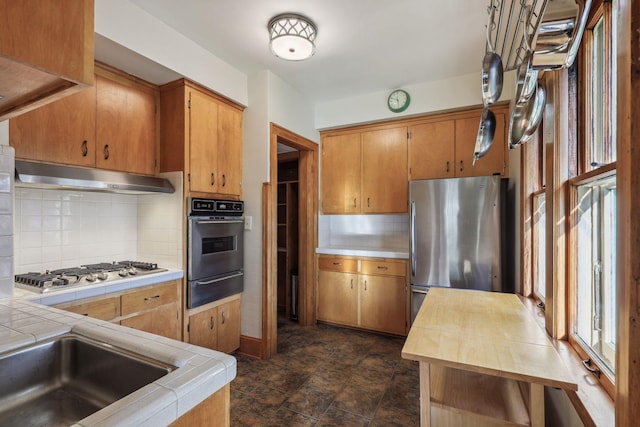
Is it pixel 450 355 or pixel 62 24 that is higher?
pixel 62 24

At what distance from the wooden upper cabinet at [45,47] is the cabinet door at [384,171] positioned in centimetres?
298

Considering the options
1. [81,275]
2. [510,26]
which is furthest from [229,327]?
[510,26]

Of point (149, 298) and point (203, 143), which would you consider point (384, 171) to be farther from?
point (149, 298)

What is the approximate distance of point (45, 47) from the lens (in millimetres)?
790

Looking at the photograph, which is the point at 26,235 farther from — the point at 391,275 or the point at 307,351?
the point at 391,275

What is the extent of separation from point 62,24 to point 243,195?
2.20 meters

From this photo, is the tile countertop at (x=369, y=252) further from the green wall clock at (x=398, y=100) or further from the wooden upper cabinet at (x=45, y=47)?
the wooden upper cabinet at (x=45, y=47)

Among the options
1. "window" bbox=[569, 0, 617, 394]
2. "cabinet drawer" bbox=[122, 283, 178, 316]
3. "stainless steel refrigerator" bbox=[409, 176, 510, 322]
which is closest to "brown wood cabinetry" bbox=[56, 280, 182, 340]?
"cabinet drawer" bbox=[122, 283, 178, 316]

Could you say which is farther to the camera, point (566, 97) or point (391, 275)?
point (391, 275)

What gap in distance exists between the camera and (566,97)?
4.72 feet

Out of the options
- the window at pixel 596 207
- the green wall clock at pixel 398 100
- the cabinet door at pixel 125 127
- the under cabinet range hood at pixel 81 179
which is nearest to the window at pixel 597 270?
the window at pixel 596 207

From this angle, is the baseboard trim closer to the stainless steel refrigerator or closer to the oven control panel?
the oven control panel

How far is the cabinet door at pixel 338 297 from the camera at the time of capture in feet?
11.4

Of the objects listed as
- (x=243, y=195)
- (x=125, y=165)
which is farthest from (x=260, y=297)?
(x=125, y=165)
